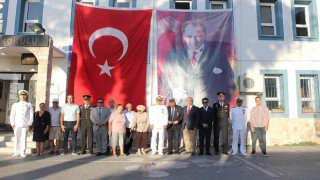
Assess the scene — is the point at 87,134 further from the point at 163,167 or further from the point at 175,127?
the point at 163,167

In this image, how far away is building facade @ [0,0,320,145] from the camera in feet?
43.2

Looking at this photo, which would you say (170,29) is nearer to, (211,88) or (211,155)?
(211,88)

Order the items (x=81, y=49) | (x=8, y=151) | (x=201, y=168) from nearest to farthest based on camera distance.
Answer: (x=201, y=168) < (x=8, y=151) < (x=81, y=49)

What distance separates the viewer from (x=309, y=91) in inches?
554

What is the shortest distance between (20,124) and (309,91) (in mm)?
11838

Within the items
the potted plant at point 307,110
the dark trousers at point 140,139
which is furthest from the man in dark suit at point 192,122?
the potted plant at point 307,110

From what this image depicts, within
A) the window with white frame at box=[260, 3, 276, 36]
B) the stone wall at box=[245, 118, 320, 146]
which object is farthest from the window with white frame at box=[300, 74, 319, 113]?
the window with white frame at box=[260, 3, 276, 36]

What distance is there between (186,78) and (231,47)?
233cm

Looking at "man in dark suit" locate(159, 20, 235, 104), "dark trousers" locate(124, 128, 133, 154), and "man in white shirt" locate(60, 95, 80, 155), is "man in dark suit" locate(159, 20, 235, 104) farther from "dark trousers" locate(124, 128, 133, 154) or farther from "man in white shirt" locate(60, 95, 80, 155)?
"man in white shirt" locate(60, 95, 80, 155)

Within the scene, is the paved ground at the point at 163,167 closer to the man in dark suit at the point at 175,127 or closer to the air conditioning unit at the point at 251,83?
the man in dark suit at the point at 175,127

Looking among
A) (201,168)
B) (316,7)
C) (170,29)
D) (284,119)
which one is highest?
(316,7)

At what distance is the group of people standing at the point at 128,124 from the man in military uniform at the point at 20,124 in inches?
1.1

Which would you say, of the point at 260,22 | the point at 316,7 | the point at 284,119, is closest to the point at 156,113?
the point at 284,119

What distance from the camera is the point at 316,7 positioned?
14438 millimetres
